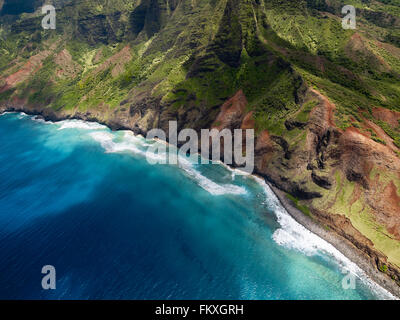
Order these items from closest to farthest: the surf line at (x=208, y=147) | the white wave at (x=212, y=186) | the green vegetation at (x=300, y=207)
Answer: the green vegetation at (x=300, y=207) → the white wave at (x=212, y=186) → the surf line at (x=208, y=147)

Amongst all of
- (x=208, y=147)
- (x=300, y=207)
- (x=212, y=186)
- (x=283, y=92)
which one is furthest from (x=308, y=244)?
(x=283, y=92)

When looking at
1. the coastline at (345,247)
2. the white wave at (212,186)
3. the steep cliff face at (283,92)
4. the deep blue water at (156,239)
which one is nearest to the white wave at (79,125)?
the steep cliff face at (283,92)

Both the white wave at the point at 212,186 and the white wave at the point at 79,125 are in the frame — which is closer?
the white wave at the point at 212,186

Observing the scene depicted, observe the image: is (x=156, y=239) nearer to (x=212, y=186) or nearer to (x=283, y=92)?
(x=212, y=186)

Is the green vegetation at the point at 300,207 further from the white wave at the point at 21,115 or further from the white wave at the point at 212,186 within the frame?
the white wave at the point at 21,115

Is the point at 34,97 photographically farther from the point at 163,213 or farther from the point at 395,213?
the point at 395,213

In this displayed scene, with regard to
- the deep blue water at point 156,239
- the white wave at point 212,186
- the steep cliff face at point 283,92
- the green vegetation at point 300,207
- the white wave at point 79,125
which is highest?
the steep cliff face at point 283,92

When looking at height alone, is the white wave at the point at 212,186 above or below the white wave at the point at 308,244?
above
